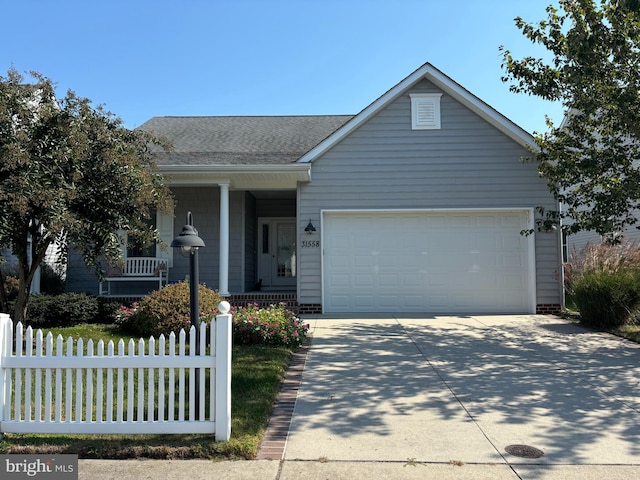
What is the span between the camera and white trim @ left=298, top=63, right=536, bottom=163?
11.1 meters

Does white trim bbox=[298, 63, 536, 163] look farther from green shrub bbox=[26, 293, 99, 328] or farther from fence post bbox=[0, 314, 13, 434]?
fence post bbox=[0, 314, 13, 434]

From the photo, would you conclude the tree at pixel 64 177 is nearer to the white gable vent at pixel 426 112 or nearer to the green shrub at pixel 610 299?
the white gable vent at pixel 426 112

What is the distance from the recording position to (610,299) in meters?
8.88

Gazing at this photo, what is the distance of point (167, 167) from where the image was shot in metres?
10.4

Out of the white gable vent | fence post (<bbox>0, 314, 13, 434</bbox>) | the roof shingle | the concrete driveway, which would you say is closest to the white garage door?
the white gable vent

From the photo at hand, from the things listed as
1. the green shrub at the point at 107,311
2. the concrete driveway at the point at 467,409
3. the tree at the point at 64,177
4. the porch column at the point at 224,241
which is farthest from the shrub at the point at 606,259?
the green shrub at the point at 107,311

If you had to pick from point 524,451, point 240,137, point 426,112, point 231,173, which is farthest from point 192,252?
point 240,137

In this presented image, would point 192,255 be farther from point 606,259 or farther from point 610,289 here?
point 606,259

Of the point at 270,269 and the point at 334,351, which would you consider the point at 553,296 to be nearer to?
the point at 334,351

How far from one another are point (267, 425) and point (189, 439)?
707mm

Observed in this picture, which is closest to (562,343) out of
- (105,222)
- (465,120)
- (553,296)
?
(553,296)

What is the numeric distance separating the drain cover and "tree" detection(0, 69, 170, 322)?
241 inches

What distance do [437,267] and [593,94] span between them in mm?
5060

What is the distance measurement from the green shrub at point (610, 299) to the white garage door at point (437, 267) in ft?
6.60
